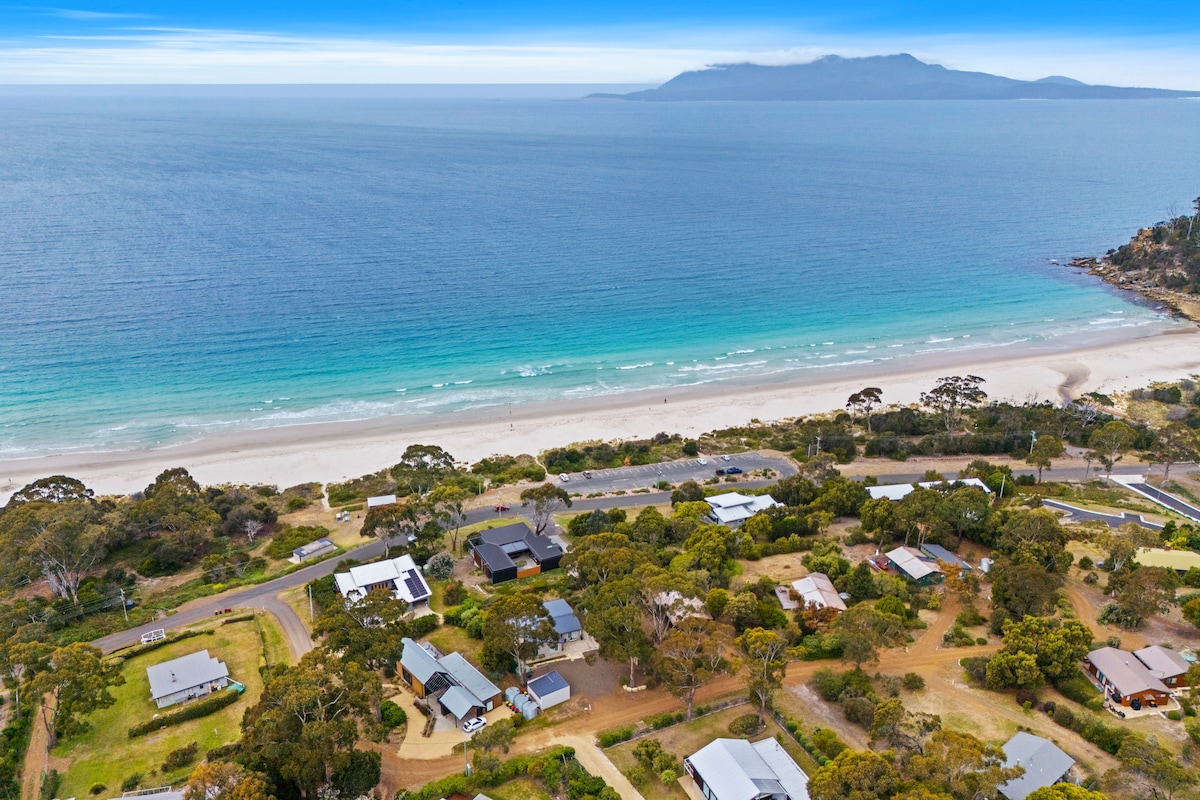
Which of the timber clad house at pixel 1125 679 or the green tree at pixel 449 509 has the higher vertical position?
the green tree at pixel 449 509

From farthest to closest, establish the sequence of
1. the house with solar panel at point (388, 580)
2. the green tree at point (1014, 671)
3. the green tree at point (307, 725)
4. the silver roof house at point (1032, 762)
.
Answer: the house with solar panel at point (388, 580) → the green tree at point (1014, 671) → the silver roof house at point (1032, 762) → the green tree at point (307, 725)

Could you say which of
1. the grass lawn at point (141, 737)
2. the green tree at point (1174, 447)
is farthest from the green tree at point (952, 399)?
the grass lawn at point (141, 737)

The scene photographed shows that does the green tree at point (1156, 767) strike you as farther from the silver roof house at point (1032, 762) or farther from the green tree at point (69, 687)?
the green tree at point (69, 687)

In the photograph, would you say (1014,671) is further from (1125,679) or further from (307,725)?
(307,725)

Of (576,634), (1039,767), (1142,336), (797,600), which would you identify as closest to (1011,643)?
(1039,767)

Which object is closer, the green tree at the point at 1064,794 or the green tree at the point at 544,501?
the green tree at the point at 1064,794

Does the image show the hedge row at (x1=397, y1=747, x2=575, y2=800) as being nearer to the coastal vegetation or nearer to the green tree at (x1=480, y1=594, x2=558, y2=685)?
the coastal vegetation

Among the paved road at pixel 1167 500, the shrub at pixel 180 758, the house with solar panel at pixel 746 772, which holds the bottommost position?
the paved road at pixel 1167 500

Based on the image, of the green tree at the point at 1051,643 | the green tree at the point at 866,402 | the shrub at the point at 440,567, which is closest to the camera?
the green tree at the point at 1051,643
